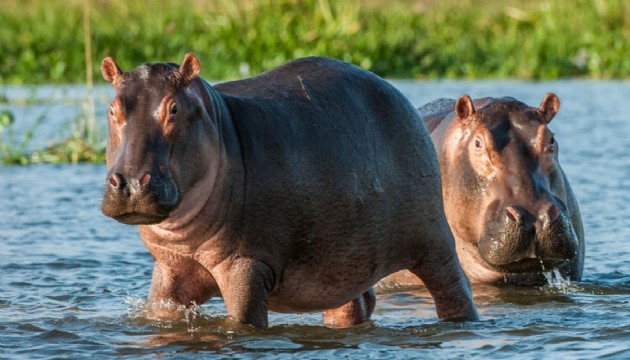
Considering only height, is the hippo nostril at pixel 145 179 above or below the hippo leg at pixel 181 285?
above

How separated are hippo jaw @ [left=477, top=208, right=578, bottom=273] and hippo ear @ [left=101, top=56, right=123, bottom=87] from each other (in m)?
2.08

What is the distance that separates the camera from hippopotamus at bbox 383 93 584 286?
6102mm

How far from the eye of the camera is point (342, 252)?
205 inches

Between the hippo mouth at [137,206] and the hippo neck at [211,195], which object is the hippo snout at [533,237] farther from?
the hippo mouth at [137,206]

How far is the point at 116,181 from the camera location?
446cm

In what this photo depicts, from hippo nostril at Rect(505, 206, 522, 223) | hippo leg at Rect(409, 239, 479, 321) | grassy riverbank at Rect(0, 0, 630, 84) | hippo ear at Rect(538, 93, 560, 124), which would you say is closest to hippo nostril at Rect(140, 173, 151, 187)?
hippo leg at Rect(409, 239, 479, 321)

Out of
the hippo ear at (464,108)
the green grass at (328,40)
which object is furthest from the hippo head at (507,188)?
the green grass at (328,40)

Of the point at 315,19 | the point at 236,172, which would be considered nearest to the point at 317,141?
the point at 236,172

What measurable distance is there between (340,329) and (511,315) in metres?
0.91

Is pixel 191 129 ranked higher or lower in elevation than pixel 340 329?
higher

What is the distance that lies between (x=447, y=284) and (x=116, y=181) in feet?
5.85

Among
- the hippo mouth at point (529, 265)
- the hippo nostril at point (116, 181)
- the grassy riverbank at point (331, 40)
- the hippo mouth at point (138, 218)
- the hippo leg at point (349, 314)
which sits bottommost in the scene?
the hippo leg at point (349, 314)

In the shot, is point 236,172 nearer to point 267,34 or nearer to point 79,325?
point 79,325

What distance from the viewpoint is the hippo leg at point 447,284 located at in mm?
5637
